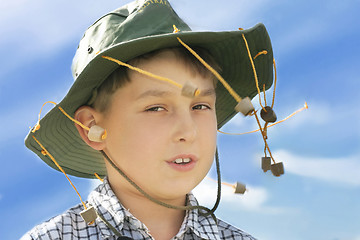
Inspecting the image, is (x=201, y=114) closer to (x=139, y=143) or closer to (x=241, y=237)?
(x=139, y=143)

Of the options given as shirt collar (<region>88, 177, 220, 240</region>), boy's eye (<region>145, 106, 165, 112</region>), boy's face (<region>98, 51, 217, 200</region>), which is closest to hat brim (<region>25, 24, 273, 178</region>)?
boy's face (<region>98, 51, 217, 200</region>)

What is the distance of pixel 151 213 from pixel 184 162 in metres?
0.29

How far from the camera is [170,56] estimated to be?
2.35 metres

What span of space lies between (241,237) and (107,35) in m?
1.15

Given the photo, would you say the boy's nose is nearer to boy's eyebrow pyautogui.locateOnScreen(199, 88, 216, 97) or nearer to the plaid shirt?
boy's eyebrow pyautogui.locateOnScreen(199, 88, 216, 97)

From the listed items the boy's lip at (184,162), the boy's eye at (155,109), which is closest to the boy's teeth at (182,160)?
the boy's lip at (184,162)

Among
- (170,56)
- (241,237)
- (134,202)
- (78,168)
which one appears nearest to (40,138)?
(78,168)

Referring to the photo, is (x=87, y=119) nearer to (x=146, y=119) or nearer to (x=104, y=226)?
(x=146, y=119)

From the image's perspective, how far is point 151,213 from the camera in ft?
7.88

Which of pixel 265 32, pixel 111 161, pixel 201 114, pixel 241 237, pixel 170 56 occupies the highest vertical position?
pixel 265 32

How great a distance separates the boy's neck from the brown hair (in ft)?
1.29

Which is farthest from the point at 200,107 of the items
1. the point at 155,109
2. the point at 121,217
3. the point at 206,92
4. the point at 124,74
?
the point at 121,217

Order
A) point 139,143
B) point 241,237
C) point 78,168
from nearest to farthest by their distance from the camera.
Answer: point 139,143 < point 241,237 < point 78,168

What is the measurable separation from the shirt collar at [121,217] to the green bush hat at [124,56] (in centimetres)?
41
